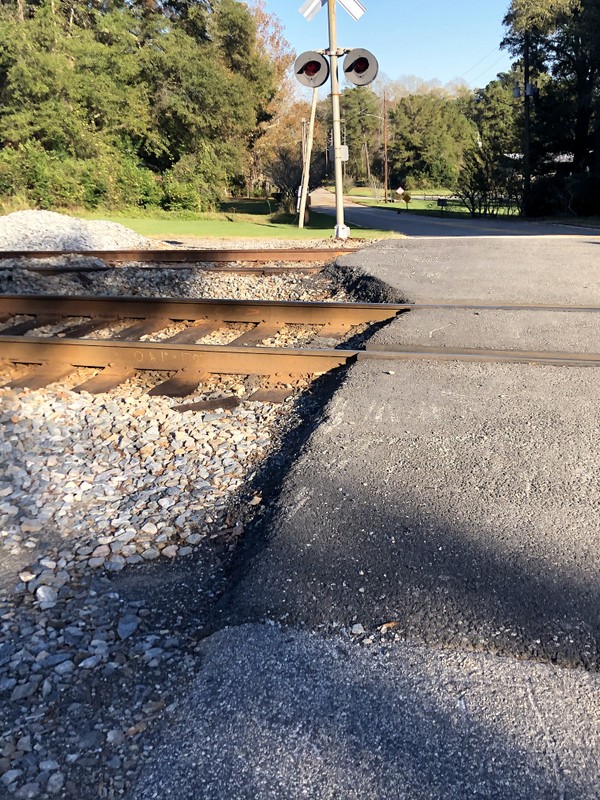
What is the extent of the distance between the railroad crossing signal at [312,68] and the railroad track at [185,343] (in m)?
9.80

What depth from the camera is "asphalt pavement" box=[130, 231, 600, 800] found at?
6.06 feet

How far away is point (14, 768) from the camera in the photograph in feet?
6.41

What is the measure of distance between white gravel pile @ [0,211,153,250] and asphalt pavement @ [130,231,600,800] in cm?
1233

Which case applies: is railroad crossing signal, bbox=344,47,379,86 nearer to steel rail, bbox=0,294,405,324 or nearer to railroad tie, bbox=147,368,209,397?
steel rail, bbox=0,294,405,324

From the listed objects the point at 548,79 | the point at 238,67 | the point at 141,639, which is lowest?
the point at 141,639

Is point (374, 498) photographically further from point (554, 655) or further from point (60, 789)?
point (60, 789)

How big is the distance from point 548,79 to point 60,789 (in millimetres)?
45702

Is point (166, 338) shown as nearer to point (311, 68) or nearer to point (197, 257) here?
point (197, 257)

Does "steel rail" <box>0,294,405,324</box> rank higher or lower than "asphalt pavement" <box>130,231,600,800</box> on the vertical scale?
higher

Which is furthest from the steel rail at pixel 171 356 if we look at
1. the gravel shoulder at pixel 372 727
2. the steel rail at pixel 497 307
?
the gravel shoulder at pixel 372 727

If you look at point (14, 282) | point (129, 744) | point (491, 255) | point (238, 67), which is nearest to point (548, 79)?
point (238, 67)

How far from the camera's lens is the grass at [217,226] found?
21.4 metres

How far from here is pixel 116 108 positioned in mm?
36188

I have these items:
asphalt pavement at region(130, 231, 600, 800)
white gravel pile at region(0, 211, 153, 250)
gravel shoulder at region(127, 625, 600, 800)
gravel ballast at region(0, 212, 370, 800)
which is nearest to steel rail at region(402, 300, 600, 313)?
gravel ballast at region(0, 212, 370, 800)
